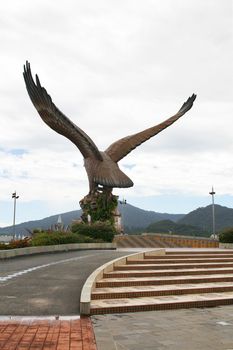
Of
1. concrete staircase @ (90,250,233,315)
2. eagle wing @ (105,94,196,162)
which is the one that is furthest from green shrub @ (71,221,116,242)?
concrete staircase @ (90,250,233,315)

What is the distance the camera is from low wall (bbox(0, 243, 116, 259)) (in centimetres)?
1747

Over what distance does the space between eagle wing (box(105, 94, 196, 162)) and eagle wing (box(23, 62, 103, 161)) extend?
2.73 meters

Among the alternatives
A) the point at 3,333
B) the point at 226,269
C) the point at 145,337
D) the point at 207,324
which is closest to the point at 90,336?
the point at 145,337

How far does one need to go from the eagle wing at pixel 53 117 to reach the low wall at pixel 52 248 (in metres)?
9.13

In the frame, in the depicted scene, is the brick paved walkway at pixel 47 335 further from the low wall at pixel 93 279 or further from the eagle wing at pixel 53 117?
the eagle wing at pixel 53 117

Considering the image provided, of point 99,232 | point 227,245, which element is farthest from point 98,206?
point 227,245

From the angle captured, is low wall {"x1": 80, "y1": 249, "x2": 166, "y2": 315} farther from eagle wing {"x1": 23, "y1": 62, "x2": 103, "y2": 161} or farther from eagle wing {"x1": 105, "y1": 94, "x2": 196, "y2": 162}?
eagle wing {"x1": 105, "y1": 94, "x2": 196, "y2": 162}

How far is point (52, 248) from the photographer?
21.6 m

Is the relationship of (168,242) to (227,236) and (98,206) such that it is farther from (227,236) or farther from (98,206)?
(227,236)

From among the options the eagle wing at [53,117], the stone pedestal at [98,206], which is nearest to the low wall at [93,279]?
the eagle wing at [53,117]

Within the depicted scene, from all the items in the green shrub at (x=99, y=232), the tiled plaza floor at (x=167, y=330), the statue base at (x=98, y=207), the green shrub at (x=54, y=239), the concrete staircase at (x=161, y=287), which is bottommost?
the tiled plaza floor at (x=167, y=330)

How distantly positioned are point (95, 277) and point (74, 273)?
244cm

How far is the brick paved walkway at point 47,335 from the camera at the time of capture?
18.1 feet

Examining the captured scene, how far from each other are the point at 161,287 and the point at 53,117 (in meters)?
20.5
